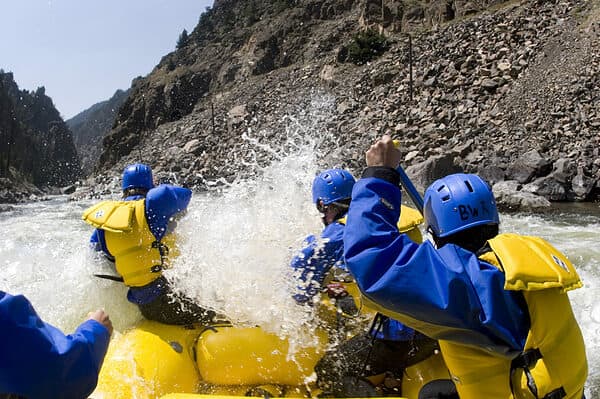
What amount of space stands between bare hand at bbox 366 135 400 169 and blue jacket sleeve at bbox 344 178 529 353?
0.36 m

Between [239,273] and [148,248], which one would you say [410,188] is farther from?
[148,248]

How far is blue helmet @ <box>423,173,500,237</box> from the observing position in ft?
5.93

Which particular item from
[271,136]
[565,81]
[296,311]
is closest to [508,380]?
[296,311]

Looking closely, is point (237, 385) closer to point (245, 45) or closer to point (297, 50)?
point (297, 50)

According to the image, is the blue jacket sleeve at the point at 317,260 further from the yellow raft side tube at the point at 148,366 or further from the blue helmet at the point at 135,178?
the blue helmet at the point at 135,178

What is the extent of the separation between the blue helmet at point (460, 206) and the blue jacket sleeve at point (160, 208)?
2.32m

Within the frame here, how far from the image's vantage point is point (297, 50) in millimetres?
42312

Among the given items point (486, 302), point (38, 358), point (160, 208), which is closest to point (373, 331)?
point (486, 302)

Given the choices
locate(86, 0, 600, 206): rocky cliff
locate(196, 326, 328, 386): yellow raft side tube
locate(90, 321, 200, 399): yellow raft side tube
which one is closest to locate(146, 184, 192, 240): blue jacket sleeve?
locate(90, 321, 200, 399): yellow raft side tube

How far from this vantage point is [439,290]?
154cm

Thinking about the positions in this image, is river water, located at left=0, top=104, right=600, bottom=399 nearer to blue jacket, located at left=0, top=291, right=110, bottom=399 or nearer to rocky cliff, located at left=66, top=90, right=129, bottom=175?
blue jacket, located at left=0, top=291, right=110, bottom=399

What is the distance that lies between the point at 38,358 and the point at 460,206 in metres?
1.58

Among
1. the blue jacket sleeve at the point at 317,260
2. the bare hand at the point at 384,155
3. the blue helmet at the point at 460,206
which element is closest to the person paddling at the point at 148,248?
the blue jacket sleeve at the point at 317,260

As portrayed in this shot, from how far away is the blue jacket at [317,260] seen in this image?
121 inches
